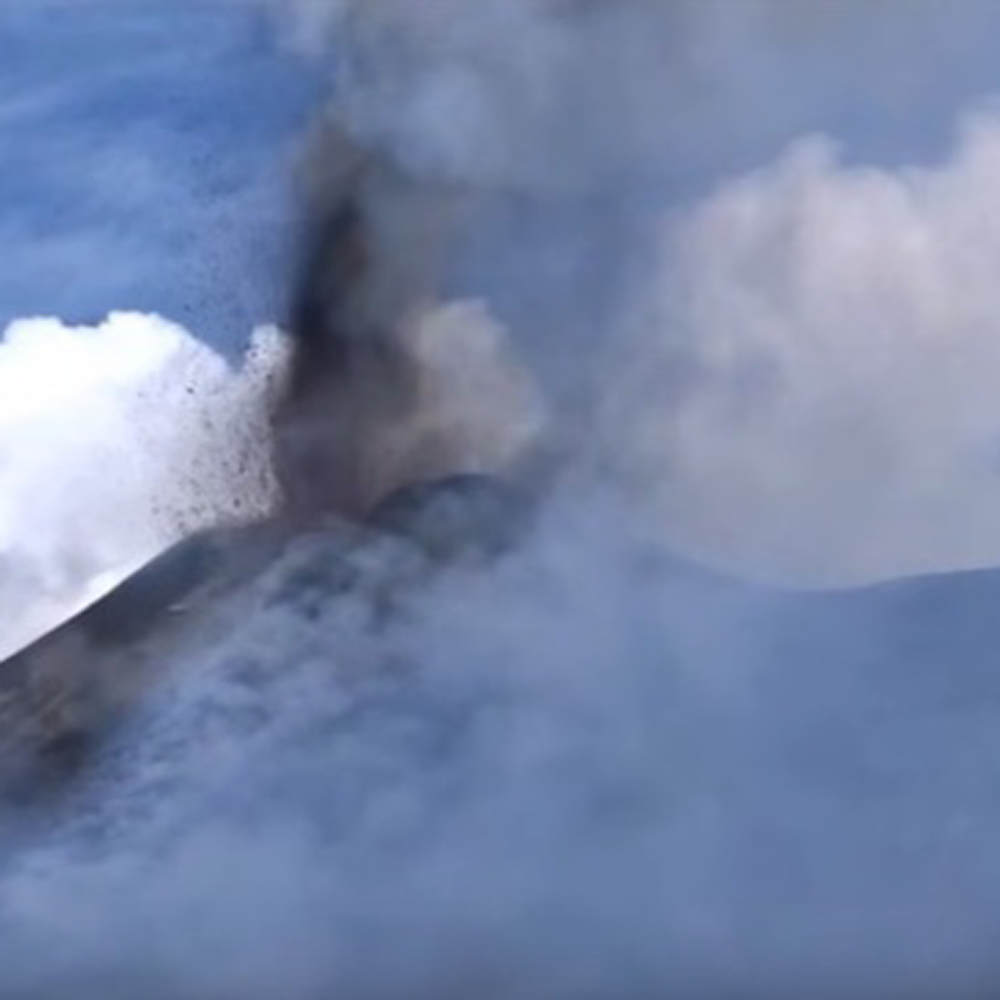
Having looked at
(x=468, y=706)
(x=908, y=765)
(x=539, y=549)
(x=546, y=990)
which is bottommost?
(x=546, y=990)

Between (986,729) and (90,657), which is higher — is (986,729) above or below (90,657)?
below

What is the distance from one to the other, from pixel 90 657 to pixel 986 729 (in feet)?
50.7

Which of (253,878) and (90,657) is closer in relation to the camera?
(253,878)

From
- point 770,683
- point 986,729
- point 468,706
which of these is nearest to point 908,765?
point 986,729

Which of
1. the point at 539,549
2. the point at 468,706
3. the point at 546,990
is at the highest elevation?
the point at 539,549

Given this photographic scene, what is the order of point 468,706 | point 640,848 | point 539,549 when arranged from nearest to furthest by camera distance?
point 640,848, point 468,706, point 539,549

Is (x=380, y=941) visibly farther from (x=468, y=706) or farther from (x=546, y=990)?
(x=468, y=706)

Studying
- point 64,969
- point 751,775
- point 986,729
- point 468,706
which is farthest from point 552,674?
point 64,969

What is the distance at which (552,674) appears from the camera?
43188 mm

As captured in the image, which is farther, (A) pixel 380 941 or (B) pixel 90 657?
(B) pixel 90 657

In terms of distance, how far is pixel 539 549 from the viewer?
46.9 m

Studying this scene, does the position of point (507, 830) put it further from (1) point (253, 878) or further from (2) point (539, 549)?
(2) point (539, 549)

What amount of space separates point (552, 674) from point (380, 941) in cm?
987

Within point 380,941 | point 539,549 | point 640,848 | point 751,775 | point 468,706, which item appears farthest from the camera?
point 539,549
